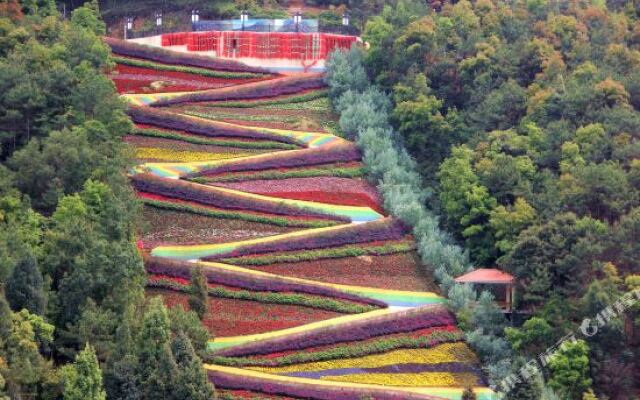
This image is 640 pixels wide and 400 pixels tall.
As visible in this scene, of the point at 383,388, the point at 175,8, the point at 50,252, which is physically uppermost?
the point at 175,8

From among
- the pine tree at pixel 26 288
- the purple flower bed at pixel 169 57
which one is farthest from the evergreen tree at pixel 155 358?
the purple flower bed at pixel 169 57

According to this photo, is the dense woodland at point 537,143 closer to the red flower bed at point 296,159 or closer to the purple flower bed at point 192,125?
the red flower bed at point 296,159

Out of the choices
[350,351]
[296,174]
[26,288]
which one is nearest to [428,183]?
[296,174]

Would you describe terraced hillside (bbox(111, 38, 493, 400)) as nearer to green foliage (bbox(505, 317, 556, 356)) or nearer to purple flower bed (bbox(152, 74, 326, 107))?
purple flower bed (bbox(152, 74, 326, 107))

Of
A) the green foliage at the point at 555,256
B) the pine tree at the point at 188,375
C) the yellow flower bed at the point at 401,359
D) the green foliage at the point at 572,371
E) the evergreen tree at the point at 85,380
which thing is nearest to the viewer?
the evergreen tree at the point at 85,380

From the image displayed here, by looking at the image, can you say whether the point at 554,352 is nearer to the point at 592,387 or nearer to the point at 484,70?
the point at 592,387

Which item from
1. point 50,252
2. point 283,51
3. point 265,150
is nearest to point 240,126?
point 265,150

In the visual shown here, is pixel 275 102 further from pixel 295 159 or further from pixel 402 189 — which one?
pixel 402 189
